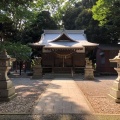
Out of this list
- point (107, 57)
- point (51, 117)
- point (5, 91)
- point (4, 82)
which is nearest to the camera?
point (51, 117)

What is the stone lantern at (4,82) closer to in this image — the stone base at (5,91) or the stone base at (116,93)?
the stone base at (5,91)

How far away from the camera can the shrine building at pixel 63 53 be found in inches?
958

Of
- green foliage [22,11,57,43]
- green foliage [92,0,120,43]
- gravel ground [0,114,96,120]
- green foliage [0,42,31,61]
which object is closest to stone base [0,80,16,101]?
gravel ground [0,114,96,120]

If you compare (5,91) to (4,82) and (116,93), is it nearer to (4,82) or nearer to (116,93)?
(4,82)

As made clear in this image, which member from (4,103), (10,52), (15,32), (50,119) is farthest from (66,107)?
(15,32)

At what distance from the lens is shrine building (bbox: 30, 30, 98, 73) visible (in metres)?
24.3

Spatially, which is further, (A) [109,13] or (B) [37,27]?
(B) [37,27]

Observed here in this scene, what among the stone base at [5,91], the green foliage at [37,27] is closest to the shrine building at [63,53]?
the green foliage at [37,27]

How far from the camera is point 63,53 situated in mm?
25297

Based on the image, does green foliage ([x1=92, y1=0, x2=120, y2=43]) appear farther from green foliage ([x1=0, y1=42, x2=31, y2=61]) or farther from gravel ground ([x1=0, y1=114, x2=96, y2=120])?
gravel ground ([x1=0, y1=114, x2=96, y2=120])

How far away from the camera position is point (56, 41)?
26875mm

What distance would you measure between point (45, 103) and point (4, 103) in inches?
Answer: 60.6

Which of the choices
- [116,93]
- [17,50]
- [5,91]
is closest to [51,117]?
[5,91]

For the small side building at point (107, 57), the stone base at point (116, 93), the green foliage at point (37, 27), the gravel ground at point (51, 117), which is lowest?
the gravel ground at point (51, 117)
